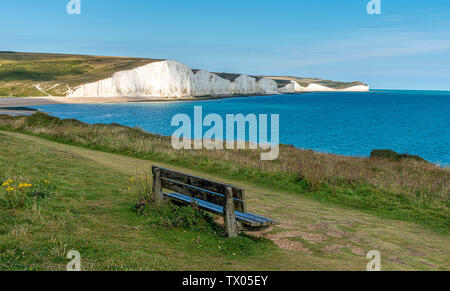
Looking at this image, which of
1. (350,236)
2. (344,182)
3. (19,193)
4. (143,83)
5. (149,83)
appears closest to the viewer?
(19,193)

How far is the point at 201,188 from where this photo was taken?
7289 mm

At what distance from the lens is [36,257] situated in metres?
5.10

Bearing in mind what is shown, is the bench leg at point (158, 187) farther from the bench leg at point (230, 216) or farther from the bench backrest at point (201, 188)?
the bench leg at point (230, 216)

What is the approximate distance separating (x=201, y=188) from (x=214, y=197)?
1.31ft

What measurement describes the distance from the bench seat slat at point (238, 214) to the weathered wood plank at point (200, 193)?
6.8 inches

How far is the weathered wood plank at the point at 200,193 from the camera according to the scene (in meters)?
6.80

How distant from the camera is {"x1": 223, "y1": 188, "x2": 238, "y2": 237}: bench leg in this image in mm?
6672

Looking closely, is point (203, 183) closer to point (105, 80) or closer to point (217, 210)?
point (217, 210)

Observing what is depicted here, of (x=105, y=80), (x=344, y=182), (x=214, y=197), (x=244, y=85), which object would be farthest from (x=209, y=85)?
(x=214, y=197)

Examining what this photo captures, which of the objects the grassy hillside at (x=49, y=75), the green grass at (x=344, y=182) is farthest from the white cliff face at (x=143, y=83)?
the green grass at (x=344, y=182)

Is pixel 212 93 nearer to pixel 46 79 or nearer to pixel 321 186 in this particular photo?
pixel 46 79

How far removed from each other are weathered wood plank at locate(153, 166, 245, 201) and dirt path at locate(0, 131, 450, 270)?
1497 mm

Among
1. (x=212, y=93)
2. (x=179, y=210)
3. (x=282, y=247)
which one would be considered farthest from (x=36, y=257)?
(x=212, y=93)
